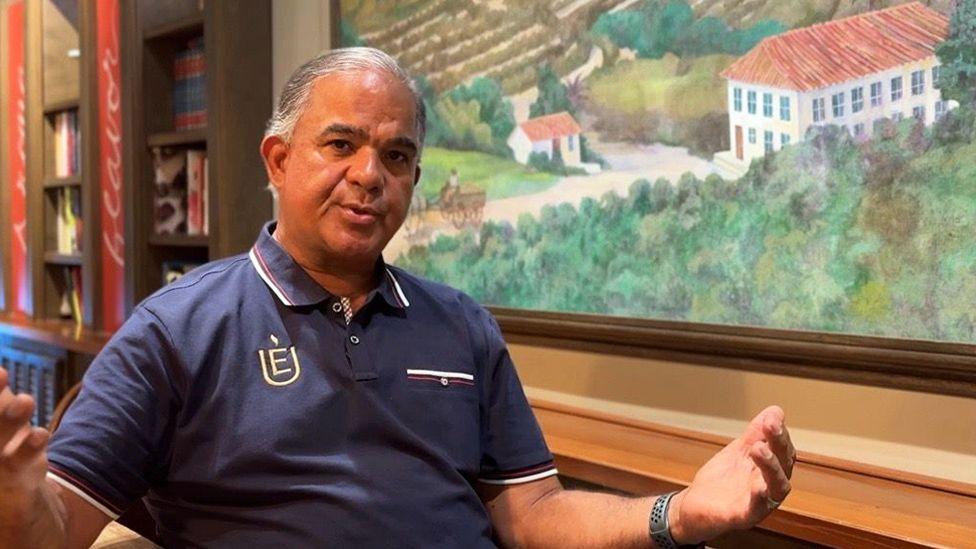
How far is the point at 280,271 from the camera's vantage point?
4.95ft

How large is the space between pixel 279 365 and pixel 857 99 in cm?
108

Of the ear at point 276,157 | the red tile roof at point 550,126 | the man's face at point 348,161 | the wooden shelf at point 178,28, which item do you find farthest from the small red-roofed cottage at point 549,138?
the wooden shelf at point 178,28

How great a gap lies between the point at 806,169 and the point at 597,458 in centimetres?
67

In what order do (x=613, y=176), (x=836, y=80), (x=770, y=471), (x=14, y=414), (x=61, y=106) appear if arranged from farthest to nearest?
(x=61, y=106) < (x=613, y=176) < (x=836, y=80) < (x=770, y=471) < (x=14, y=414)

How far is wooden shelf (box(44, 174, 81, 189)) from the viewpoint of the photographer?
4.01 metres

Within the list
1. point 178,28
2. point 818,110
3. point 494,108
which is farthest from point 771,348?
point 178,28

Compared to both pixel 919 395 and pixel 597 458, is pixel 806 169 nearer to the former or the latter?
pixel 919 395

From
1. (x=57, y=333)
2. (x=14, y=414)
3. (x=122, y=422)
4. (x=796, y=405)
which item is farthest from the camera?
(x=57, y=333)

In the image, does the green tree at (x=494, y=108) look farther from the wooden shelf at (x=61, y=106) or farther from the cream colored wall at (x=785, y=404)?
the wooden shelf at (x=61, y=106)

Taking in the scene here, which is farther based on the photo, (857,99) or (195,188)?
(195,188)

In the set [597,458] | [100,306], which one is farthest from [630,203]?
[100,306]

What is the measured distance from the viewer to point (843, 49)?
161 centimetres

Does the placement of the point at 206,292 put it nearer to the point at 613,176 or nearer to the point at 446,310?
the point at 446,310

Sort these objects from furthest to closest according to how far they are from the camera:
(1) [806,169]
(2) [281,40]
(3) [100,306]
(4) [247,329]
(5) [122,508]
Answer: (3) [100,306] < (2) [281,40] < (1) [806,169] < (4) [247,329] < (5) [122,508]
